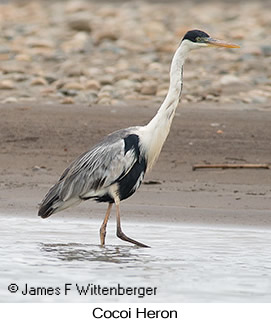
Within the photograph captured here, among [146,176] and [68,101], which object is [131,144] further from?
[68,101]

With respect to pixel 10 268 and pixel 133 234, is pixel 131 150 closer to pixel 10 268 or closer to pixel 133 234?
pixel 133 234

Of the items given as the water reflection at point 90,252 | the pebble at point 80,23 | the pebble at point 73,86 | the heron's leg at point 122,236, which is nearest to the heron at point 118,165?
the heron's leg at point 122,236

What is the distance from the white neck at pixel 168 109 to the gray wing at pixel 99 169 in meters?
0.21

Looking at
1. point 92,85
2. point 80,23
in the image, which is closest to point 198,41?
point 92,85

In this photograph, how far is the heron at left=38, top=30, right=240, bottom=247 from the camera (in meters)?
9.15

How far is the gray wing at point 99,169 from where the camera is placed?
360 inches

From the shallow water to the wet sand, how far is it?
460 millimetres

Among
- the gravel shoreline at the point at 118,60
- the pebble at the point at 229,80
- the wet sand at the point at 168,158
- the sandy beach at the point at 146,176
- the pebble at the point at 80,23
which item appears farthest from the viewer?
the pebble at the point at 80,23

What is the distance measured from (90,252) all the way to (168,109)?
1.54m

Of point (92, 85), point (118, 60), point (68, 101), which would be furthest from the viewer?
point (118, 60)

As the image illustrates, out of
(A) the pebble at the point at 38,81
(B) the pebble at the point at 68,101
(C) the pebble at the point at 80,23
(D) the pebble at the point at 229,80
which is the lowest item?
(C) the pebble at the point at 80,23

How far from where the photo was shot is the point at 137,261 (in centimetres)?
856
